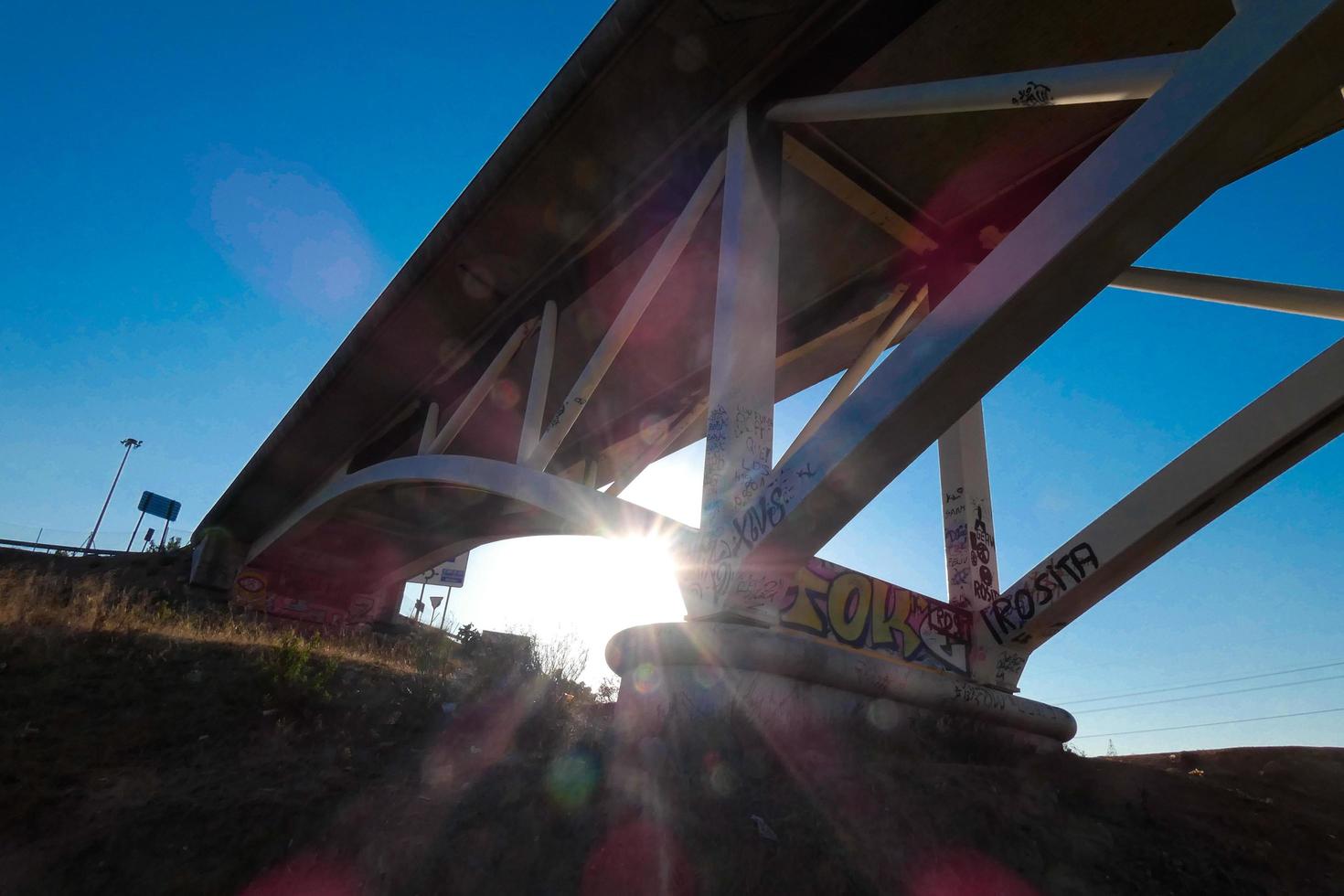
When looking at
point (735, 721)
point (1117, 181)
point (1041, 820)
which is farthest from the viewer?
point (735, 721)

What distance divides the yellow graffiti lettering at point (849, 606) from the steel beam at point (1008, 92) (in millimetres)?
5117

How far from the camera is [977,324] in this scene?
5.36 meters

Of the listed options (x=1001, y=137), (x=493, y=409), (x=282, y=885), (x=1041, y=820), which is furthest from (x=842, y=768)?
(x=493, y=409)

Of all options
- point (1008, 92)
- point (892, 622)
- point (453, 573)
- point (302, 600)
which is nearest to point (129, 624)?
point (892, 622)

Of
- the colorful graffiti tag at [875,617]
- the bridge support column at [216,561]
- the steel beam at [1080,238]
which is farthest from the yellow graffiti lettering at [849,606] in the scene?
the bridge support column at [216,561]

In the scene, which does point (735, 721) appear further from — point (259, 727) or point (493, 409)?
point (493, 409)

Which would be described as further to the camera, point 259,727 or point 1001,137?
point 1001,137

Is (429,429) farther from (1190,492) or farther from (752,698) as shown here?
(1190,492)

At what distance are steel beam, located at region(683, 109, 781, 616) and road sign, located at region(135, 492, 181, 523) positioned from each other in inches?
3143

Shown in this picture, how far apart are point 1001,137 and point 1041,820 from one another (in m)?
8.42

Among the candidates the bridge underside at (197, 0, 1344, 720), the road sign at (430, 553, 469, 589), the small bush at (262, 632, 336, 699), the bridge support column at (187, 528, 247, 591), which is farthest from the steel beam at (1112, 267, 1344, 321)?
the road sign at (430, 553, 469, 589)

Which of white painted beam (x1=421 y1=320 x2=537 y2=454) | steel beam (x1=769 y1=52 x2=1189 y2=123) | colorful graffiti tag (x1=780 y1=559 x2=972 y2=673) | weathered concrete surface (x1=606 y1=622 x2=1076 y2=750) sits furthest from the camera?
white painted beam (x1=421 y1=320 x2=537 y2=454)

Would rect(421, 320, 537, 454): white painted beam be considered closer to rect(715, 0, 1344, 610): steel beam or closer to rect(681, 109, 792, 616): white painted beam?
rect(681, 109, 792, 616): white painted beam

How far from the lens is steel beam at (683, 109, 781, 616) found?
26.2 ft
